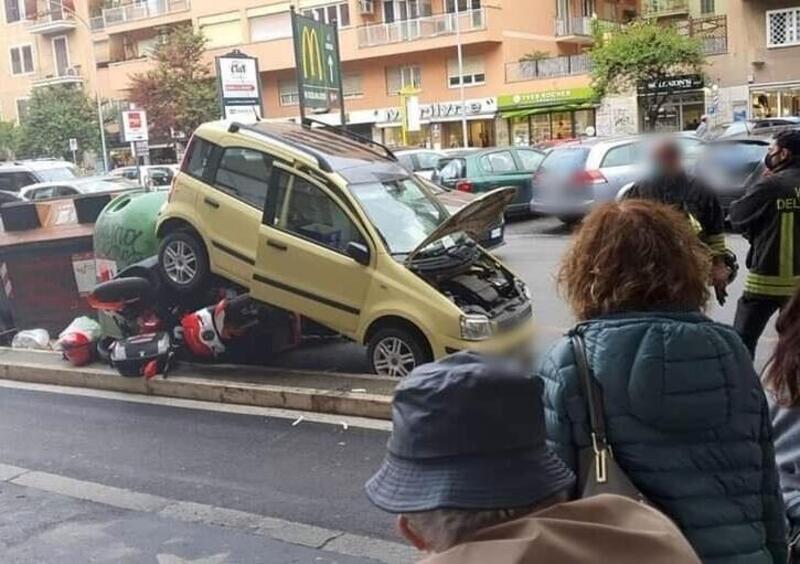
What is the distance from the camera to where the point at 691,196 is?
5.67m

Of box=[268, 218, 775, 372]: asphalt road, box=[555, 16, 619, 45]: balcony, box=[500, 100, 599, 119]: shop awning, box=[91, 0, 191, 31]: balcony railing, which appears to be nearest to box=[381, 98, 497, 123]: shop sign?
box=[500, 100, 599, 119]: shop awning

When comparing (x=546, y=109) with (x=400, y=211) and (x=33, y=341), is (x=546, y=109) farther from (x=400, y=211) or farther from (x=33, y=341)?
(x=400, y=211)

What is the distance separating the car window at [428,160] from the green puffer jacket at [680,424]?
19433 mm

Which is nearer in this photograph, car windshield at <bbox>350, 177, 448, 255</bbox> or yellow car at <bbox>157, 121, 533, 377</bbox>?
yellow car at <bbox>157, 121, 533, 377</bbox>

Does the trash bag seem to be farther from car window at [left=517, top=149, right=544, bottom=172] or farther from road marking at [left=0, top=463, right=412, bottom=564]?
car window at [left=517, top=149, right=544, bottom=172]

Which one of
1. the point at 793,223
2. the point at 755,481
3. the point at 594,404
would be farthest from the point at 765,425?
the point at 793,223

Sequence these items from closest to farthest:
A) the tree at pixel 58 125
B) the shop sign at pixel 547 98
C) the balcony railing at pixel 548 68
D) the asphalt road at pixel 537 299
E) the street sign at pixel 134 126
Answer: the asphalt road at pixel 537 299 → the street sign at pixel 134 126 → the shop sign at pixel 547 98 → the balcony railing at pixel 548 68 → the tree at pixel 58 125

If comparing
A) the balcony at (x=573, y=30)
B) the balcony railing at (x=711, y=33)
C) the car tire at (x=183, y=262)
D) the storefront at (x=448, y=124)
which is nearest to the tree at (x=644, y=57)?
the balcony railing at (x=711, y=33)

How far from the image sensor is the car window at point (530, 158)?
61.6 feet

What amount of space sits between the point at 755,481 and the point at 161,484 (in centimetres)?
430

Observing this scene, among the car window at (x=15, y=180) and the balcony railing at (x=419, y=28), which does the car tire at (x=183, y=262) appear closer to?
the car window at (x=15, y=180)

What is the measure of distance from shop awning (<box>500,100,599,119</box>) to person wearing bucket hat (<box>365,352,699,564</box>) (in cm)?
3513

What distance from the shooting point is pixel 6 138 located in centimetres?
4959

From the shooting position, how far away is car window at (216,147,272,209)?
7.98m
